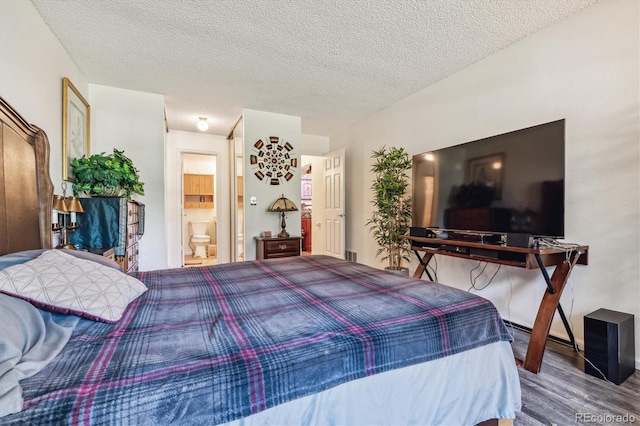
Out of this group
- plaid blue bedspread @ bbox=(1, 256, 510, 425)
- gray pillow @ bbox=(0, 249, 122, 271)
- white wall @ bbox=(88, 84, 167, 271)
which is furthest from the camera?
white wall @ bbox=(88, 84, 167, 271)

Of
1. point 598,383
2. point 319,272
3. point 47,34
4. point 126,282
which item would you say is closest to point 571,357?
point 598,383

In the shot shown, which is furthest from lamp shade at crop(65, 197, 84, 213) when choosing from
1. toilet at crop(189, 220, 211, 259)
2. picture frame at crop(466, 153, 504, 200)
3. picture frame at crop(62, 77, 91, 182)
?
toilet at crop(189, 220, 211, 259)

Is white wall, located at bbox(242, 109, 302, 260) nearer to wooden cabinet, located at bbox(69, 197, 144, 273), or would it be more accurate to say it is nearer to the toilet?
wooden cabinet, located at bbox(69, 197, 144, 273)

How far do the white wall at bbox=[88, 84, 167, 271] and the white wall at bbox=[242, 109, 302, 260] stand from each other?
1.09 meters

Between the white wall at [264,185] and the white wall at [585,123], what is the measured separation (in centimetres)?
249

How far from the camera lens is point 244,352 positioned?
0.87m

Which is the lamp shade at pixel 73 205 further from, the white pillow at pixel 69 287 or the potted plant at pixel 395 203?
the potted plant at pixel 395 203

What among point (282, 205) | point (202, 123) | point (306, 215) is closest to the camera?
point (282, 205)

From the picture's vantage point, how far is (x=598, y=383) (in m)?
1.81

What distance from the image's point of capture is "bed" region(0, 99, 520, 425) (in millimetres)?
Result: 716

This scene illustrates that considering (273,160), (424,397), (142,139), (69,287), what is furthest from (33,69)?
(424,397)

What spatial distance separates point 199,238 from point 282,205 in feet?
11.0

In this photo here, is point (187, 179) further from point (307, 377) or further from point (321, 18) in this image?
point (307, 377)

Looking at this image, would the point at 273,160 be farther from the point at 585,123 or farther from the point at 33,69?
the point at 585,123
